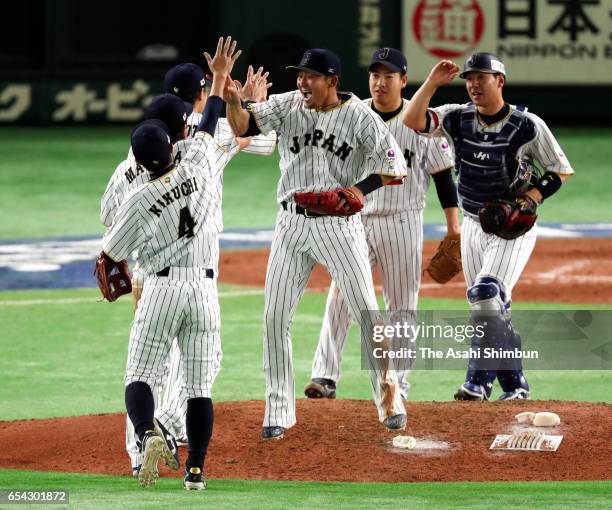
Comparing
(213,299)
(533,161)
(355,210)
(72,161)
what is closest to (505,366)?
(533,161)

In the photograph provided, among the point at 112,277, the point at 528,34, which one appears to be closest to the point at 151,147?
the point at 112,277

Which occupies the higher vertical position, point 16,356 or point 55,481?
point 55,481

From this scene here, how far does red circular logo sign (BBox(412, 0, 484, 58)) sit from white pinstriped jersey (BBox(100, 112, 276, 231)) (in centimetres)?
1614

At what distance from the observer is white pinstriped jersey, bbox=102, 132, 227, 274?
6.56 metres

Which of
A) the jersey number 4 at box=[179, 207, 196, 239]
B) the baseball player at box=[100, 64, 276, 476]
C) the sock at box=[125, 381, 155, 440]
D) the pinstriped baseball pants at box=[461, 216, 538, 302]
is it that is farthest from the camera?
the pinstriped baseball pants at box=[461, 216, 538, 302]

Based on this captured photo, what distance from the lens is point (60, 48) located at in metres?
23.5

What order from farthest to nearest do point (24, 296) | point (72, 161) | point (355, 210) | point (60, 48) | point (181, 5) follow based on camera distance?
point (181, 5), point (60, 48), point (72, 161), point (24, 296), point (355, 210)

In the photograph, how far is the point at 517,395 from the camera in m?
8.66

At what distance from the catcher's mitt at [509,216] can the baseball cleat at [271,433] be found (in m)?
1.62

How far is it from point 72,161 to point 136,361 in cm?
1516

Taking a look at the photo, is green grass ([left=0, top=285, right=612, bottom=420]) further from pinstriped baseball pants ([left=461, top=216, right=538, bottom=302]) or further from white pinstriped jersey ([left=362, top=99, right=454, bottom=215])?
white pinstriped jersey ([left=362, top=99, right=454, bottom=215])

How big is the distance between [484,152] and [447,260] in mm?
1002

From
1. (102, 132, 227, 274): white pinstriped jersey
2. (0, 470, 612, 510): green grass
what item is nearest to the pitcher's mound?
(0, 470, 612, 510): green grass

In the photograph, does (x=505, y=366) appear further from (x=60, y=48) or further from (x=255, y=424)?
(x=60, y=48)
